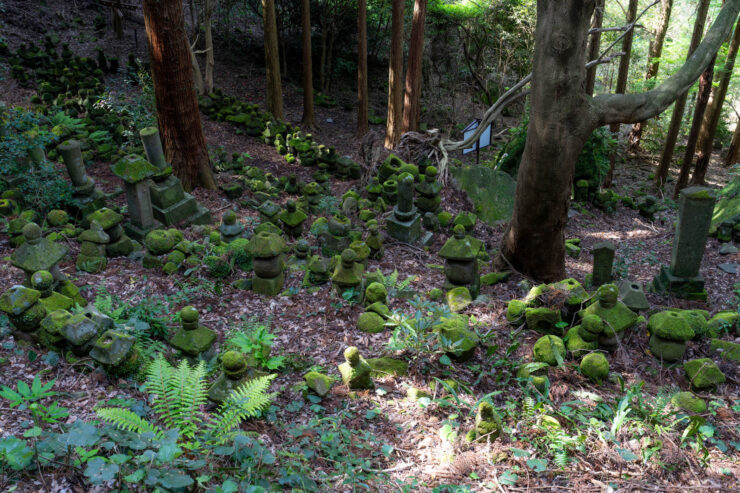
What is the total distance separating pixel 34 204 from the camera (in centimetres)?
715

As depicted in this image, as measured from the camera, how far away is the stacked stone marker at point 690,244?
20.7ft

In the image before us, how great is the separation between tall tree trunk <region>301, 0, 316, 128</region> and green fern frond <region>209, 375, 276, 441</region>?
1322 centimetres

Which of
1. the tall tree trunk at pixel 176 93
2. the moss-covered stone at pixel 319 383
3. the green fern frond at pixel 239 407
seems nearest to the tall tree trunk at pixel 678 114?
the tall tree trunk at pixel 176 93

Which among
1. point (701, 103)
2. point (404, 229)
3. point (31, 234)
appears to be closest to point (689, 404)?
point (404, 229)

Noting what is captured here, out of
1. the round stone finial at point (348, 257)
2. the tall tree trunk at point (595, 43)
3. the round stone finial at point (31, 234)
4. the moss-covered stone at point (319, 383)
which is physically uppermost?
the tall tree trunk at point (595, 43)

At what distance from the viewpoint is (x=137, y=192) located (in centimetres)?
688

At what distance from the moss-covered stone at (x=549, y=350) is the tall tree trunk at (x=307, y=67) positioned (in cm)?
1271

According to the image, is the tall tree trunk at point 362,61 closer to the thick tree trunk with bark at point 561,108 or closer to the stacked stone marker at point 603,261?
the thick tree trunk with bark at point 561,108

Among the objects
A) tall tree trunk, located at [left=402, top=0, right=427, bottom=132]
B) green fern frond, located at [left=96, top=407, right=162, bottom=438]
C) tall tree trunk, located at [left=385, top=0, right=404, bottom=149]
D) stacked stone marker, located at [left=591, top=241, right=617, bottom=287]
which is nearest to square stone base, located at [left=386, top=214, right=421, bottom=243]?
stacked stone marker, located at [left=591, top=241, right=617, bottom=287]

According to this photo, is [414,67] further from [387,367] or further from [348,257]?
[387,367]

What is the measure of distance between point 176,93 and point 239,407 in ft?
22.8

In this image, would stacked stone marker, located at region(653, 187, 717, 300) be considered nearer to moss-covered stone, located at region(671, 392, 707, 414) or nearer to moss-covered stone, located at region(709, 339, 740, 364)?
moss-covered stone, located at region(709, 339, 740, 364)

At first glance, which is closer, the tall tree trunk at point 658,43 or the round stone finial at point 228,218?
the round stone finial at point 228,218

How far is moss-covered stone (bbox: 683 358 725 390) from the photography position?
4.14 m
